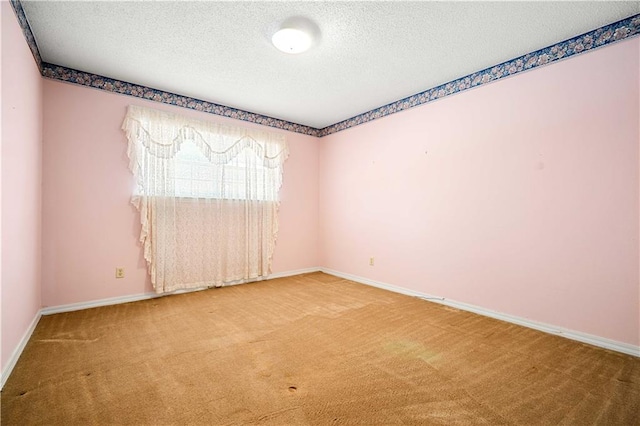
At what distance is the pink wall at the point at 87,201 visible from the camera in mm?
2977

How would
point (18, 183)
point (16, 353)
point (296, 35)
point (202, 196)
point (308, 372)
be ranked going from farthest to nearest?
1. point (202, 196)
2. point (296, 35)
3. point (18, 183)
4. point (16, 353)
5. point (308, 372)

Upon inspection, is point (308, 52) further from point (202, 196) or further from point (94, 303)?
point (94, 303)

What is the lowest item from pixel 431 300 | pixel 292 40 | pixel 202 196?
pixel 431 300

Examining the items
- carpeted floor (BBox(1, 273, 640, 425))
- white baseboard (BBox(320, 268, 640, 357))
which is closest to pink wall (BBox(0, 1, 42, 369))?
carpeted floor (BBox(1, 273, 640, 425))

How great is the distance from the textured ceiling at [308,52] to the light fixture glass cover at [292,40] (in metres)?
0.07

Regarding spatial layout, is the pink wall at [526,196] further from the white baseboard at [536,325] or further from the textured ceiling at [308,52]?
the textured ceiling at [308,52]

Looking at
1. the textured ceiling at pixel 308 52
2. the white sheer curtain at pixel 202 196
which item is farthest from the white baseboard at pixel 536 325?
the textured ceiling at pixel 308 52

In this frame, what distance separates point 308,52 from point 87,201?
2.82 meters

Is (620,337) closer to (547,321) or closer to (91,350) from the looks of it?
(547,321)

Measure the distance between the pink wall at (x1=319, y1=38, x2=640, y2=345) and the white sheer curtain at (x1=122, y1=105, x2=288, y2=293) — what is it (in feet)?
5.68

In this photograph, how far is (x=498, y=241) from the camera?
9.68 ft

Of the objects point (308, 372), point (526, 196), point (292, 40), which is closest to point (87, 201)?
point (292, 40)

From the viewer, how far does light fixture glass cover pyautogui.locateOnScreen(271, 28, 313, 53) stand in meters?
2.34

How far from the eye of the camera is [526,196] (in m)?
2.75
